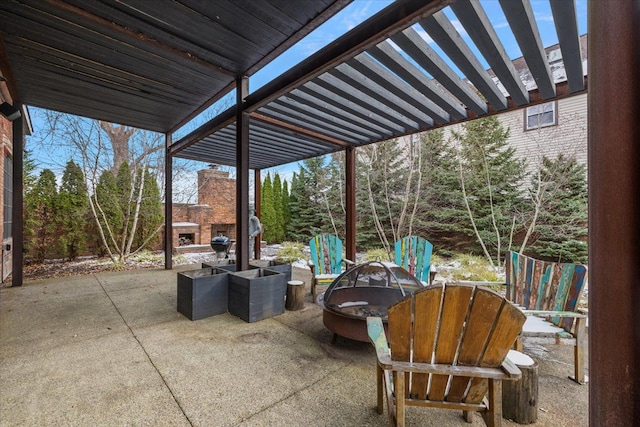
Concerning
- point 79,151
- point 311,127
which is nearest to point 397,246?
point 311,127

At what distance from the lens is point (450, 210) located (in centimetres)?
759

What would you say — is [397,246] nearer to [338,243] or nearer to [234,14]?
[338,243]

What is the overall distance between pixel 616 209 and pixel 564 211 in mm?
6805

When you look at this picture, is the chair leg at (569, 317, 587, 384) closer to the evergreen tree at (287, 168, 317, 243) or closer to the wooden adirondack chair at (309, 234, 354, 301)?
the wooden adirondack chair at (309, 234, 354, 301)

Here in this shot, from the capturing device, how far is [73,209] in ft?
22.9

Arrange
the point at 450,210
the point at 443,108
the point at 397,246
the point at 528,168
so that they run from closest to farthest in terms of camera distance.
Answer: the point at 443,108, the point at 397,246, the point at 528,168, the point at 450,210

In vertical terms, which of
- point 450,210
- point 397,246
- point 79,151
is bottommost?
point 397,246

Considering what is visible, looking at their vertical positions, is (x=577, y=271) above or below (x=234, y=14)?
below

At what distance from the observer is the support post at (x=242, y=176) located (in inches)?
143

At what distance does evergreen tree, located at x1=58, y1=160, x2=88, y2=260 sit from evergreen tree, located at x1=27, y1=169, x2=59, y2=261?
142 mm

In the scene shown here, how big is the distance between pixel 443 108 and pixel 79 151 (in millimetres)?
8168

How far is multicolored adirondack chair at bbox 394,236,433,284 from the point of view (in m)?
4.04

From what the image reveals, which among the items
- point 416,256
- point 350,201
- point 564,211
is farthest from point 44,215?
point 564,211

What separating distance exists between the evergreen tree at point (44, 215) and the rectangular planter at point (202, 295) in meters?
5.81
